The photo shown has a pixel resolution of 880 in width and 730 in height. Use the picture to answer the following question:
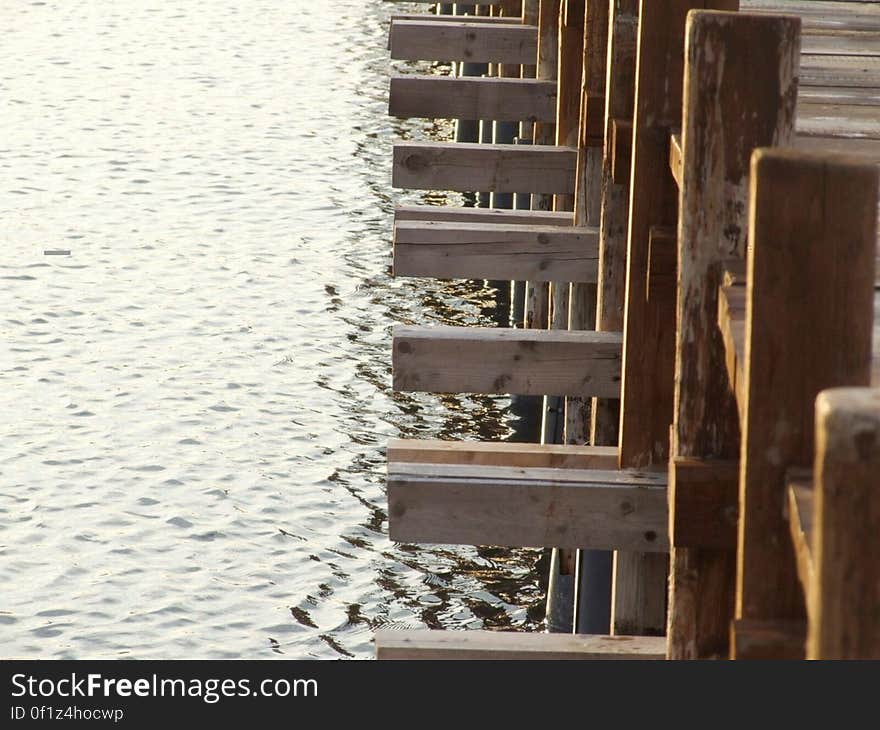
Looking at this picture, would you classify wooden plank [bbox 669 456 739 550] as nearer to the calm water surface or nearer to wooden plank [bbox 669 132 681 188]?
wooden plank [bbox 669 132 681 188]

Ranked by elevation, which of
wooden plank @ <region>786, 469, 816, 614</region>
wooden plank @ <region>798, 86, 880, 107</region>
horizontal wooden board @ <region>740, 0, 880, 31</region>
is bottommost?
wooden plank @ <region>786, 469, 816, 614</region>

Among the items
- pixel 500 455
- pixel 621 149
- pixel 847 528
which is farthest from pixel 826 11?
pixel 847 528

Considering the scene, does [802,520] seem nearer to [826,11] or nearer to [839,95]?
[839,95]

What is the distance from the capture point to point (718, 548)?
324 cm

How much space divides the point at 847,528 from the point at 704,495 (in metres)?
1.41

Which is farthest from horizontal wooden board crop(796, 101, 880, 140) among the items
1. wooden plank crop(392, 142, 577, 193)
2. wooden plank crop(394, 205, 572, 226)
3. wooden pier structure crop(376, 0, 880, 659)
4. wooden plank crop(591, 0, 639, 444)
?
wooden plank crop(392, 142, 577, 193)

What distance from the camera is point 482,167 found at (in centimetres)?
721

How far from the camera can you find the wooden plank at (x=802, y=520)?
2.01 metres

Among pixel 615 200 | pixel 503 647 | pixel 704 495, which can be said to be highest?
pixel 615 200

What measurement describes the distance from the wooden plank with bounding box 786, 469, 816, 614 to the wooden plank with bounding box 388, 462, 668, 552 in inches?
70.9

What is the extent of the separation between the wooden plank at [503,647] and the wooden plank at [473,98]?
4455 mm

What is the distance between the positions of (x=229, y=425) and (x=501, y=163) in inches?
166

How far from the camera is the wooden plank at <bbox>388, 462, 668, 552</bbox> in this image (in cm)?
411
